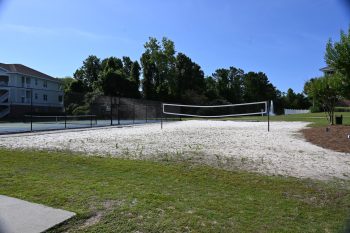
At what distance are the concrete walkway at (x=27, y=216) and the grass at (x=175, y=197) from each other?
17cm

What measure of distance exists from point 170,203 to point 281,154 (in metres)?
5.15

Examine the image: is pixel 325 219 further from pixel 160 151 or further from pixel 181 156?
pixel 160 151

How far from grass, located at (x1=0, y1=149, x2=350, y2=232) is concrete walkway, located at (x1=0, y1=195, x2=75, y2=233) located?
0.17 meters

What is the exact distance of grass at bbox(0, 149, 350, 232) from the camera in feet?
13.0

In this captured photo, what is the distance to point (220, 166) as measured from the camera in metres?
7.29

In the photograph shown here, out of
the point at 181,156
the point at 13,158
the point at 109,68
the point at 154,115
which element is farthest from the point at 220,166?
the point at 109,68

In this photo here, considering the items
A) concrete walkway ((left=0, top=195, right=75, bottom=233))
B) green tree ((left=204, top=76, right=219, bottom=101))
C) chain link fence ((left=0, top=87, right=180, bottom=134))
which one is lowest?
concrete walkway ((left=0, top=195, right=75, bottom=233))

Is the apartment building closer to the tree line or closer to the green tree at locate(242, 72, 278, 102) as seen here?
the tree line

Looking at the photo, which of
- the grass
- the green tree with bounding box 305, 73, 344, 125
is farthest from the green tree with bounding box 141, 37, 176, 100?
the grass

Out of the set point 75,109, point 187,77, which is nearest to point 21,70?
point 75,109

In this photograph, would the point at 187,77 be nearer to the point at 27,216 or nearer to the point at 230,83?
the point at 230,83

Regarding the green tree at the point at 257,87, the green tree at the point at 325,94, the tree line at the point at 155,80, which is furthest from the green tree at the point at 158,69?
the green tree at the point at 325,94

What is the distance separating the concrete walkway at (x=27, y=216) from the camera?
148 inches

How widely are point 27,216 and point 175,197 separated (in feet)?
6.27
